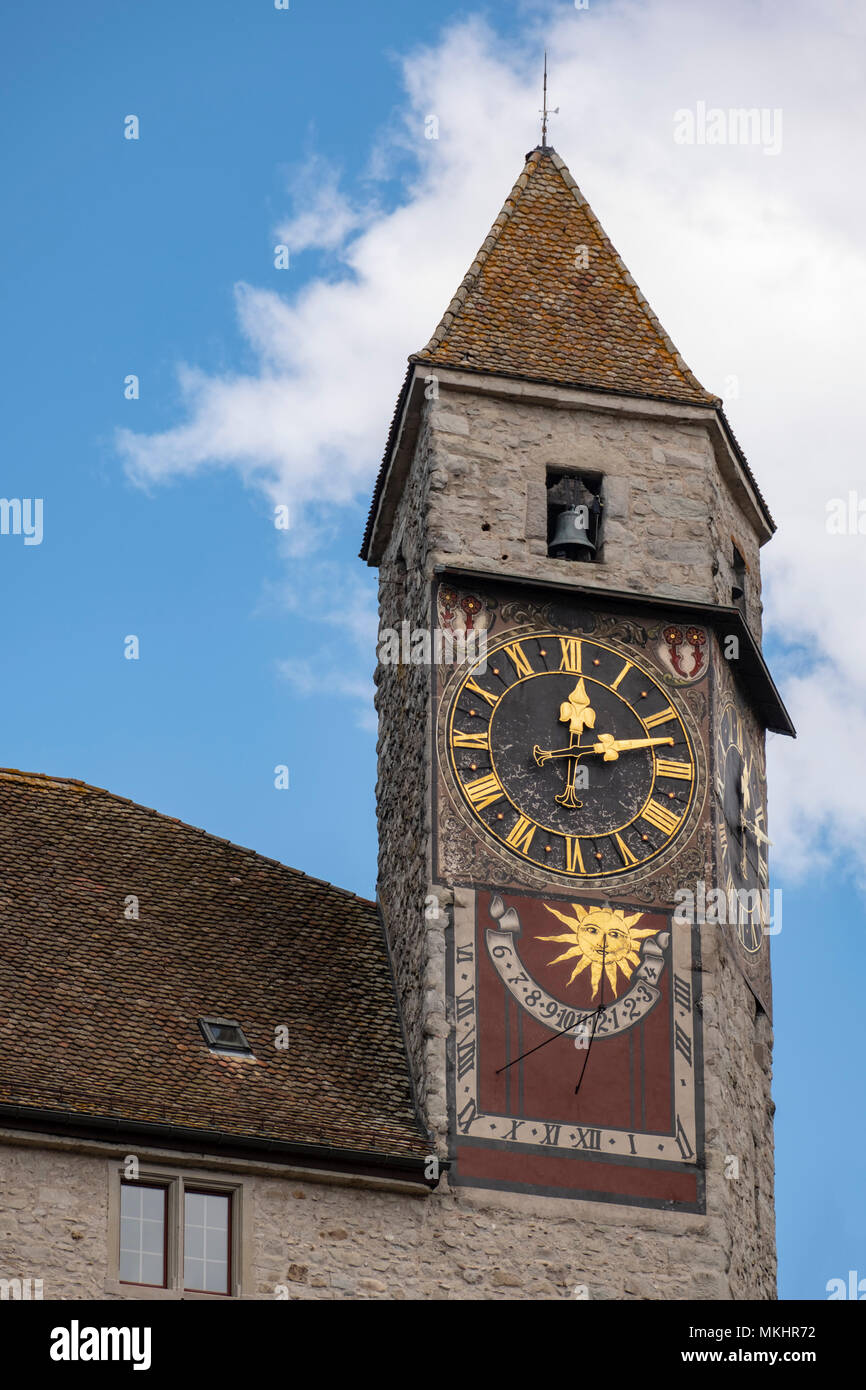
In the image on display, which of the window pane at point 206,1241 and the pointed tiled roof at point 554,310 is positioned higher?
the pointed tiled roof at point 554,310

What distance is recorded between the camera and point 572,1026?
100ft

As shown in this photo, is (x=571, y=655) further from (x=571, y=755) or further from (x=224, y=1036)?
(x=224, y=1036)

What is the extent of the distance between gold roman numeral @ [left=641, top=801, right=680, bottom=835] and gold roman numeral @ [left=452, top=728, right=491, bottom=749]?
5.01ft

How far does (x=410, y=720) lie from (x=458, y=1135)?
455cm

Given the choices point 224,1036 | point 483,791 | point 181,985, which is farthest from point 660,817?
point 181,985

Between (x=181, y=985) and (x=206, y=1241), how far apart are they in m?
3.11

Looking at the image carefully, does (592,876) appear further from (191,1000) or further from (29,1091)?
(29,1091)

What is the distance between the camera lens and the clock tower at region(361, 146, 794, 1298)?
1185 inches

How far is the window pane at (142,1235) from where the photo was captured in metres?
28.4

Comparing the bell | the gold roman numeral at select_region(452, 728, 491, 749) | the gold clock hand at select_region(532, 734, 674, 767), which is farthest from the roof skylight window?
the bell

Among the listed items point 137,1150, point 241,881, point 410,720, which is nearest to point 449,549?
point 410,720

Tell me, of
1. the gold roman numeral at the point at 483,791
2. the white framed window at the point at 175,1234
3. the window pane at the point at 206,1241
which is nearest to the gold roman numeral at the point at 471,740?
the gold roman numeral at the point at 483,791

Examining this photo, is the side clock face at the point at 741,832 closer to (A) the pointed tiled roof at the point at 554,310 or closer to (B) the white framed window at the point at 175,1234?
(A) the pointed tiled roof at the point at 554,310

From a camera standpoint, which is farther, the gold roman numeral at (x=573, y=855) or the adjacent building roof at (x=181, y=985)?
the gold roman numeral at (x=573, y=855)
